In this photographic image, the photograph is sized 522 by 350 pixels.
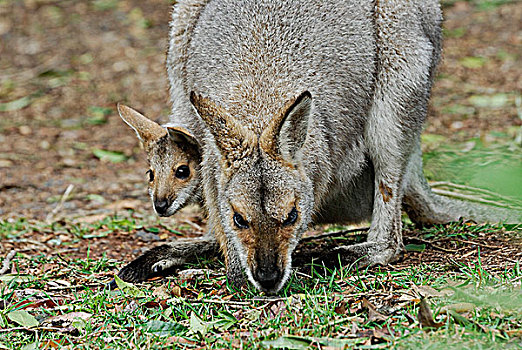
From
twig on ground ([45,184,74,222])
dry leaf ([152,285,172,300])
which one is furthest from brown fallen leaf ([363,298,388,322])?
twig on ground ([45,184,74,222])

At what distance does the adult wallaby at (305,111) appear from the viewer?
10.2ft

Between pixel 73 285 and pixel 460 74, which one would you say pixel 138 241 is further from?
pixel 460 74

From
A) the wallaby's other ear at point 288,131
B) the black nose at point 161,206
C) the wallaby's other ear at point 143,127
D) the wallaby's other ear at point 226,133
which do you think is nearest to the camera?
the wallaby's other ear at point 288,131

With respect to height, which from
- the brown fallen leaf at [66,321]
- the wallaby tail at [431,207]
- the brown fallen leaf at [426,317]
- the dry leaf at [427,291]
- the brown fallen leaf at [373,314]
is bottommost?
the wallaby tail at [431,207]

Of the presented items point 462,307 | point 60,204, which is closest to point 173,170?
point 462,307

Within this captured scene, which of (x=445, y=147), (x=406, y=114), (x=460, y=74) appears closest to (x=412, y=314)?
(x=406, y=114)

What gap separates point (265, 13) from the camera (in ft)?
12.4

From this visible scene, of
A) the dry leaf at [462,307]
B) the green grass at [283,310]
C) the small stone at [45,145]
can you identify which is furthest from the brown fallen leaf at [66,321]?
the small stone at [45,145]

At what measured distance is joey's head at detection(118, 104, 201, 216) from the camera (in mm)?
3891

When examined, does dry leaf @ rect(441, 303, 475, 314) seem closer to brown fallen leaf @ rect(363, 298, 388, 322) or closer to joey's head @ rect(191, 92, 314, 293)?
brown fallen leaf @ rect(363, 298, 388, 322)

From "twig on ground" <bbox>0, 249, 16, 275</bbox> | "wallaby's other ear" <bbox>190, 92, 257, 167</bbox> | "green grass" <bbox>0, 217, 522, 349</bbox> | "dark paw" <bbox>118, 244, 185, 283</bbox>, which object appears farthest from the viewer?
"twig on ground" <bbox>0, 249, 16, 275</bbox>

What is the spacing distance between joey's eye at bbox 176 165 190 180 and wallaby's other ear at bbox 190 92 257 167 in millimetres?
822

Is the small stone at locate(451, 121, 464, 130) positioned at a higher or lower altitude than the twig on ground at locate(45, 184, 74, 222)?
higher

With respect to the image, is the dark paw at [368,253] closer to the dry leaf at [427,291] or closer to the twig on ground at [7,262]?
the dry leaf at [427,291]
